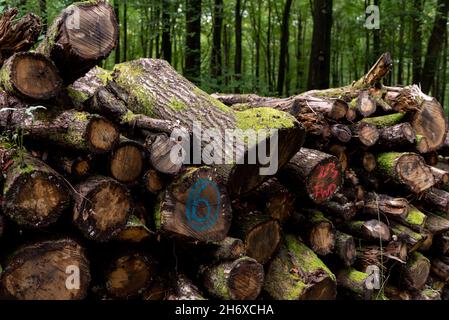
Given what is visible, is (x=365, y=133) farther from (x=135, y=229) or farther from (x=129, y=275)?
(x=129, y=275)

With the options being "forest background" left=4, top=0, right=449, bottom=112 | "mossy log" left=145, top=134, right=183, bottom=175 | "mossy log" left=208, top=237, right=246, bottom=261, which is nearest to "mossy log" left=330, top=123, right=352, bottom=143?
"mossy log" left=208, top=237, right=246, bottom=261

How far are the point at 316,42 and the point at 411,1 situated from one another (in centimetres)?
578

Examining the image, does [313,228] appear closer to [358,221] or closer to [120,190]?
[358,221]

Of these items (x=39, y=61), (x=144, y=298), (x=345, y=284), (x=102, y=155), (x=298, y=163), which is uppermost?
(x=39, y=61)

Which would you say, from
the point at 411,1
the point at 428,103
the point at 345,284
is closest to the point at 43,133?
the point at 345,284

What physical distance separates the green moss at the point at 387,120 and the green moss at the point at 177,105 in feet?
7.28

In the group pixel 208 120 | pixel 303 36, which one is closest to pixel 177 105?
pixel 208 120

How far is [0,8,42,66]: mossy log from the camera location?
3531 millimetres

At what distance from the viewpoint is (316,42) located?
10.1 m

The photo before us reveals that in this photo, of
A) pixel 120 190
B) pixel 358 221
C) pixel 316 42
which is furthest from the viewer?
pixel 316 42

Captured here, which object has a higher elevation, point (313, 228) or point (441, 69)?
point (441, 69)

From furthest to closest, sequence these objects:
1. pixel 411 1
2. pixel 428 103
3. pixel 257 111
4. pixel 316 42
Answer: pixel 411 1, pixel 316 42, pixel 428 103, pixel 257 111

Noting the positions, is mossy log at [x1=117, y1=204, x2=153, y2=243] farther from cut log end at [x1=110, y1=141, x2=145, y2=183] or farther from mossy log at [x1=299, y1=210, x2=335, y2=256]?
mossy log at [x1=299, y1=210, x2=335, y2=256]

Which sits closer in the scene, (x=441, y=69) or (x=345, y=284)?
(x=345, y=284)
